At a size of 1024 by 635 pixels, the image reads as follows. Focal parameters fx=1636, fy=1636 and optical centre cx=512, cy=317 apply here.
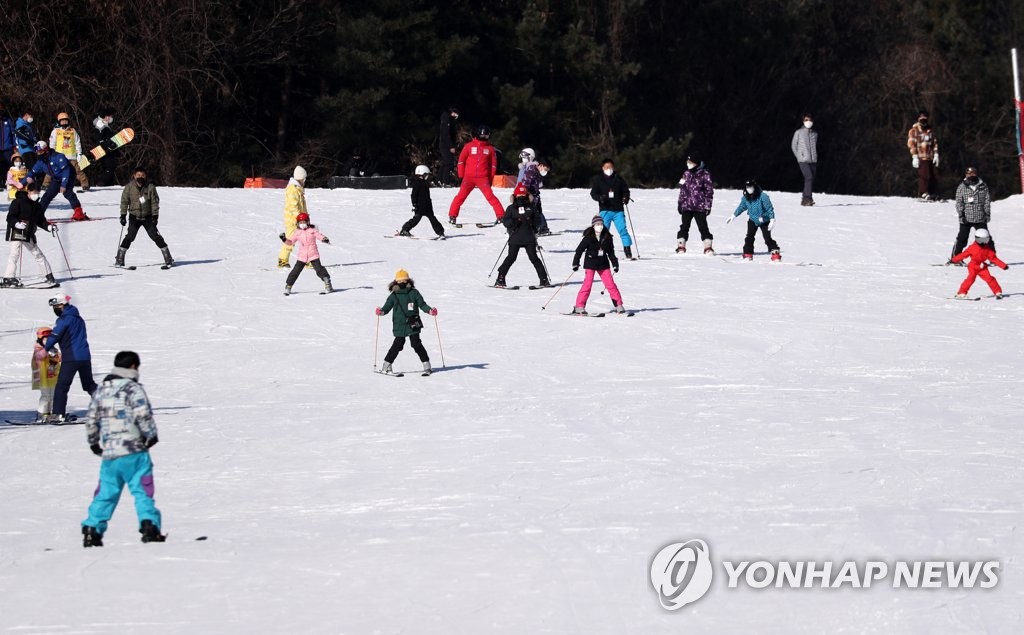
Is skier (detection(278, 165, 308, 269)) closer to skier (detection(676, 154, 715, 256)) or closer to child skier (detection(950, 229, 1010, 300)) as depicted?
skier (detection(676, 154, 715, 256))

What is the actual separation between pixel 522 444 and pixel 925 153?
1838 centimetres

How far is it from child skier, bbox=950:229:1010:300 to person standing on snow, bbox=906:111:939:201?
9.40m

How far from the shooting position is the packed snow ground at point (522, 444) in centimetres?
866

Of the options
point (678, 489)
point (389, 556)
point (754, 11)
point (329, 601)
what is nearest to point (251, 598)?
point (329, 601)

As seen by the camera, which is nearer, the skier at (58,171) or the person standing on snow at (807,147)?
the skier at (58,171)

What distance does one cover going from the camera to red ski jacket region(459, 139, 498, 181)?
23.6 meters

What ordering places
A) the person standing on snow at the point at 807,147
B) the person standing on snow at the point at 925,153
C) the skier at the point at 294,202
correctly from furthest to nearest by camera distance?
1. the person standing on snow at the point at 925,153
2. the person standing on snow at the point at 807,147
3. the skier at the point at 294,202

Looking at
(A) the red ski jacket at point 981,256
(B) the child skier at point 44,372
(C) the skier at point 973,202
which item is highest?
(C) the skier at point 973,202

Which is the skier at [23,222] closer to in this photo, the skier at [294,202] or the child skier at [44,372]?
the skier at [294,202]

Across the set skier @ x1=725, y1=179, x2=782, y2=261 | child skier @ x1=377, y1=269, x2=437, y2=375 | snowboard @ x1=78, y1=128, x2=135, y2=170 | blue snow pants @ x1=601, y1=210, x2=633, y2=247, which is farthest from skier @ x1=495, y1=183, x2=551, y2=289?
snowboard @ x1=78, y1=128, x2=135, y2=170

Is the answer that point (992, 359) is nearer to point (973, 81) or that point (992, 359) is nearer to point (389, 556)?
point (389, 556)

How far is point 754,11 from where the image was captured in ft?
162

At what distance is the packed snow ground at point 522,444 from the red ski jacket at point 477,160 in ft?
3.67

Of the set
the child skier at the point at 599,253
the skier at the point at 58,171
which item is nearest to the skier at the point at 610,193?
the child skier at the point at 599,253
